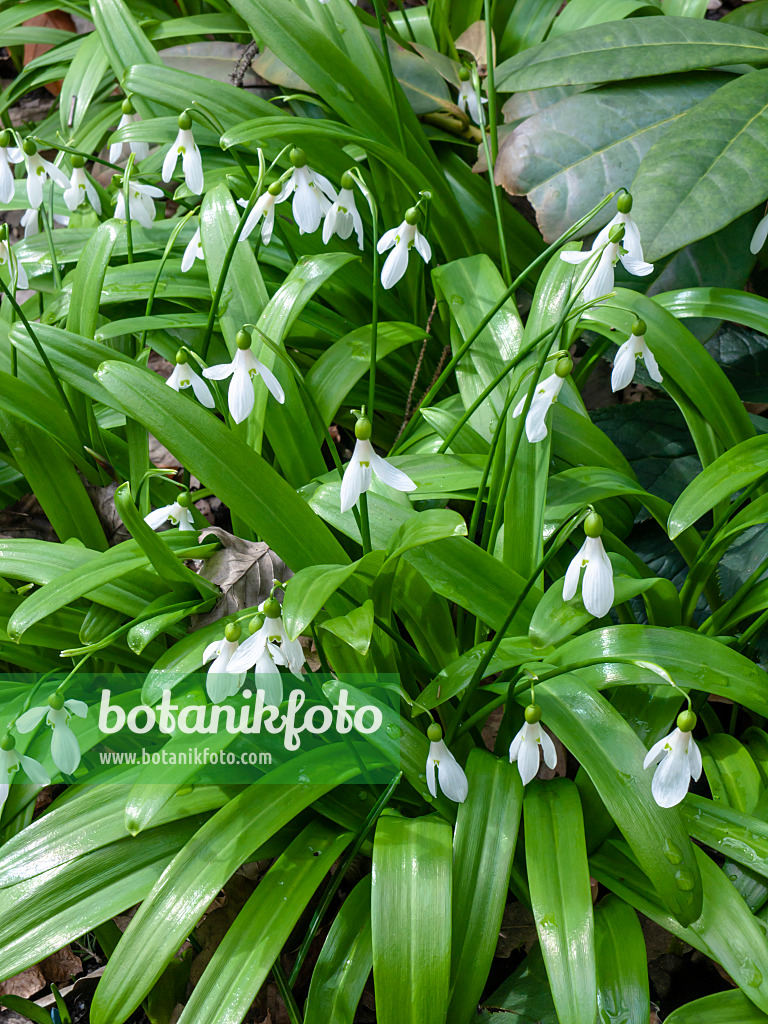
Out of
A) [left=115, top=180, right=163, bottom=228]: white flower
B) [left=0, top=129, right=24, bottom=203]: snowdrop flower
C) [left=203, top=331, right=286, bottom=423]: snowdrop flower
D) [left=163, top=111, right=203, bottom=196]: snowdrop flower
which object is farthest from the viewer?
[left=115, top=180, right=163, bottom=228]: white flower

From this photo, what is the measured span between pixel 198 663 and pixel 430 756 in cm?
50

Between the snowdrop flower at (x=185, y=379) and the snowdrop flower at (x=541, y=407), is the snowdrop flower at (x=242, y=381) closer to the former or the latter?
the snowdrop flower at (x=185, y=379)

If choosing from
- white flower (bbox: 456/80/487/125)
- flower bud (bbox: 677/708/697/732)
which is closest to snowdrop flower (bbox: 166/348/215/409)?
flower bud (bbox: 677/708/697/732)

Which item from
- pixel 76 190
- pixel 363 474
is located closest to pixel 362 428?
pixel 363 474

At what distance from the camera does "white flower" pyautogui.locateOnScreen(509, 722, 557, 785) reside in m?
1.33

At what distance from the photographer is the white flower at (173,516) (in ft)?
5.95

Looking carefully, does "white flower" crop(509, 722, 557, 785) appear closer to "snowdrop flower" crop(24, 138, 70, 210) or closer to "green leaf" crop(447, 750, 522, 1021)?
"green leaf" crop(447, 750, 522, 1021)

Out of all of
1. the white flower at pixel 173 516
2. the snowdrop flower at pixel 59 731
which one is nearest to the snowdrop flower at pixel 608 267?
the white flower at pixel 173 516

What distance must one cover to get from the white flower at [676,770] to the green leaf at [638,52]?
1841 millimetres

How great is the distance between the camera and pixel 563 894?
4.41 ft

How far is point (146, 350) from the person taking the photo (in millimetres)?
2260

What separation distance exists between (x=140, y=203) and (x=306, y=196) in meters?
0.77

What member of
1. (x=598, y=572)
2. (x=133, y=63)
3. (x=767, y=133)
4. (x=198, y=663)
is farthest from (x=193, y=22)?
(x=598, y=572)

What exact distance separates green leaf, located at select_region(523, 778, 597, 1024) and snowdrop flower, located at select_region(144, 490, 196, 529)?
37.5 inches
